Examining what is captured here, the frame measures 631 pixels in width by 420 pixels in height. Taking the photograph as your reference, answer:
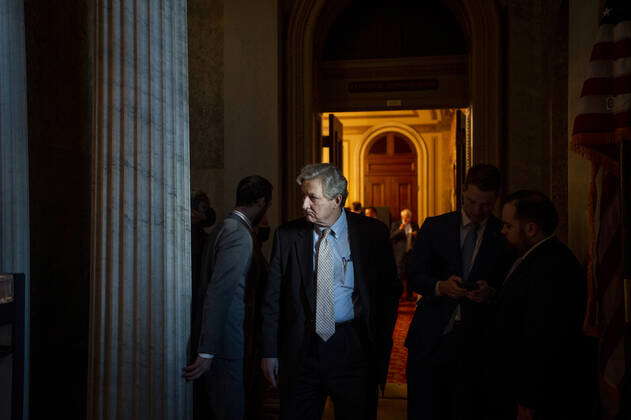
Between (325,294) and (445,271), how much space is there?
74cm

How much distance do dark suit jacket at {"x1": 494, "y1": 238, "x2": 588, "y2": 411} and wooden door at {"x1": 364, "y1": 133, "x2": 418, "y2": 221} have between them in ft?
35.3

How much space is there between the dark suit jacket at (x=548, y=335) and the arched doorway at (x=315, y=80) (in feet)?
11.3

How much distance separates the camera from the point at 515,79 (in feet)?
17.3

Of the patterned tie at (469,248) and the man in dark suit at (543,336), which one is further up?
the patterned tie at (469,248)

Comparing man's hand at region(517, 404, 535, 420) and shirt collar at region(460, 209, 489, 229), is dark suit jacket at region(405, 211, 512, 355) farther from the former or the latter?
man's hand at region(517, 404, 535, 420)

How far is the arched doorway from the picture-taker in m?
5.38

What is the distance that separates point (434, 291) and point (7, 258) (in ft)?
6.87

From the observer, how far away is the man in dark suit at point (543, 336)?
2021 mm

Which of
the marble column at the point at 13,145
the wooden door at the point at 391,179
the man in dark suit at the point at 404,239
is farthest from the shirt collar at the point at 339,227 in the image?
the wooden door at the point at 391,179

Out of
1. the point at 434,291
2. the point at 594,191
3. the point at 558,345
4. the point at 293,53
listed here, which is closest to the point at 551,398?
the point at 558,345

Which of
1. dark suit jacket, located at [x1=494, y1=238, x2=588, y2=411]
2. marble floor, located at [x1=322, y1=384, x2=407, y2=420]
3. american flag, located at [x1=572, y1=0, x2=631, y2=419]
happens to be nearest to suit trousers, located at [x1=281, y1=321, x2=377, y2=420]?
dark suit jacket, located at [x1=494, y1=238, x2=588, y2=411]

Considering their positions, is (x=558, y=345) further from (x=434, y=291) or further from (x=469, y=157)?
(x=469, y=157)

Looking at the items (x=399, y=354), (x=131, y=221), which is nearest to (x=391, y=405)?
(x=399, y=354)

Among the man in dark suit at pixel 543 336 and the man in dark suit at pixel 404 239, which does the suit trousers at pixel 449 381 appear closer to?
the man in dark suit at pixel 543 336
